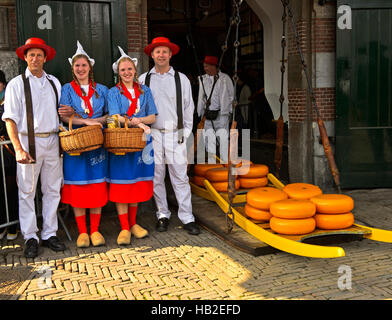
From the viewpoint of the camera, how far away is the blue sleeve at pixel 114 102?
16.3 ft

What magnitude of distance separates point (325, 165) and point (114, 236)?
12.5 feet

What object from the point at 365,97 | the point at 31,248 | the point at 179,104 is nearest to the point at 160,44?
the point at 179,104

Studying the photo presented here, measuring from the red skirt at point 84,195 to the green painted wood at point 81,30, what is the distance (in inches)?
67.9

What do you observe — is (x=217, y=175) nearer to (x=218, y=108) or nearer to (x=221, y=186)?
(x=221, y=186)

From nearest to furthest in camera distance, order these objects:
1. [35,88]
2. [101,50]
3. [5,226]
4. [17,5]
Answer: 1. [35,88]
2. [5,226]
3. [17,5]
4. [101,50]

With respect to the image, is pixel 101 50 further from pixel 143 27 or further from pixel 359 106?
pixel 359 106

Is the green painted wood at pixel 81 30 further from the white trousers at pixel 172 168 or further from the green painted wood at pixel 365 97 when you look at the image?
the green painted wood at pixel 365 97

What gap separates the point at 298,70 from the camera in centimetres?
758

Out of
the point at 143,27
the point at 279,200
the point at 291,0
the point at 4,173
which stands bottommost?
the point at 279,200

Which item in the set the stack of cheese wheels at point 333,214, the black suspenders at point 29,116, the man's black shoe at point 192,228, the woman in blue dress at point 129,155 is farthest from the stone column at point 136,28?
the stack of cheese wheels at point 333,214

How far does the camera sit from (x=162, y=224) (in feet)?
18.5

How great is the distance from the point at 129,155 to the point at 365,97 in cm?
422

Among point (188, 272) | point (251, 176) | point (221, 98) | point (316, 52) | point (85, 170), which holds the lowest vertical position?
point (188, 272)

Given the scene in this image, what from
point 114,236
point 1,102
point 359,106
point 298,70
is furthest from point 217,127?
point 1,102
